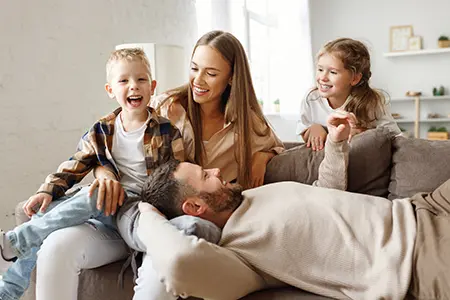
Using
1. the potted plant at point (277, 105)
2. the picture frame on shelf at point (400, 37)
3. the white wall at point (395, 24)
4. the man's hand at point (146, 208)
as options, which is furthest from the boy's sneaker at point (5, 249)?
the picture frame on shelf at point (400, 37)

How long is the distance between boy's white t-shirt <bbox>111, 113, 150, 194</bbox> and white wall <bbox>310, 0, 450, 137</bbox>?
165 inches

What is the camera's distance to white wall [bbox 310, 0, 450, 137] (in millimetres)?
5418

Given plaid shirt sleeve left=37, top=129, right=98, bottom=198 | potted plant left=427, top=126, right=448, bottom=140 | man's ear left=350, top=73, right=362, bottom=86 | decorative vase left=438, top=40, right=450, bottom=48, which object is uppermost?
decorative vase left=438, top=40, right=450, bottom=48

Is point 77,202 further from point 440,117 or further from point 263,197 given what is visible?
point 440,117

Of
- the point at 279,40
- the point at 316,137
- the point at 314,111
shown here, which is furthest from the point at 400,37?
the point at 316,137

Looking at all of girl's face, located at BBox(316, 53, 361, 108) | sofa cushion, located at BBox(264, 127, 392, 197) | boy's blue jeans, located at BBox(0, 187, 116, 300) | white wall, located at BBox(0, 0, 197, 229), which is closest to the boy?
boy's blue jeans, located at BBox(0, 187, 116, 300)

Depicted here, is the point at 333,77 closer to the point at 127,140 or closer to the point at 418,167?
the point at 418,167

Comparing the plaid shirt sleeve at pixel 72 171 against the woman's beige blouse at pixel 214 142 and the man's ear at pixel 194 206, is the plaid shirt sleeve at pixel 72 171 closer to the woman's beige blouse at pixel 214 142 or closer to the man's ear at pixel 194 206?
the woman's beige blouse at pixel 214 142

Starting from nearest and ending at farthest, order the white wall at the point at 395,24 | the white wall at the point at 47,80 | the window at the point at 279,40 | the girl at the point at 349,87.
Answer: the girl at the point at 349,87 < the white wall at the point at 47,80 < the window at the point at 279,40 < the white wall at the point at 395,24

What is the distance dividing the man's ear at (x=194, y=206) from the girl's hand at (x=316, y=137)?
650mm

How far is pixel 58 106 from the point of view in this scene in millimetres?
2779

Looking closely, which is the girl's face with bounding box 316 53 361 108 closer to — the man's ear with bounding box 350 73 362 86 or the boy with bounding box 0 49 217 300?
the man's ear with bounding box 350 73 362 86

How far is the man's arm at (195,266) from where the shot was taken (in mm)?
1191

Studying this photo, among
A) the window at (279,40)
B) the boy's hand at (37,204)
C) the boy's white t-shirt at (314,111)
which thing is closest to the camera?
Answer: the boy's hand at (37,204)
